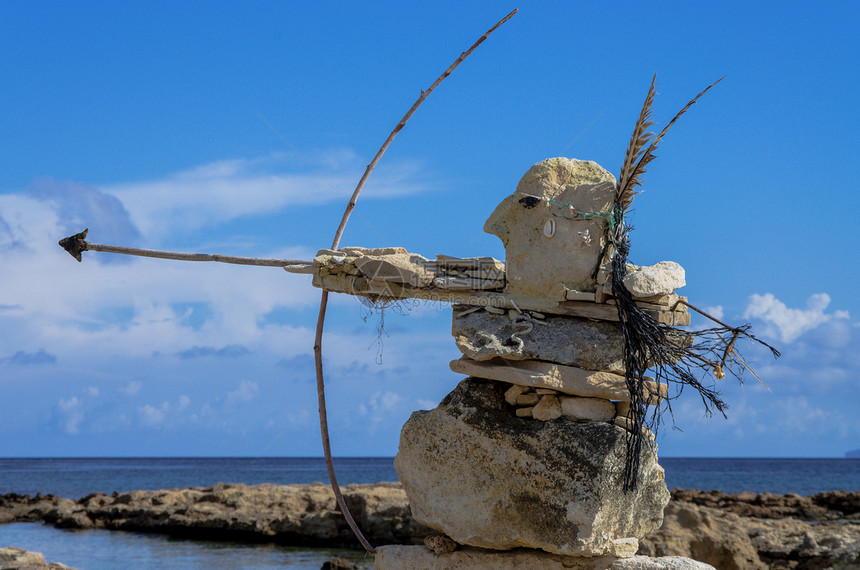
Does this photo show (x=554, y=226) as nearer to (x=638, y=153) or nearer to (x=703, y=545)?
(x=638, y=153)

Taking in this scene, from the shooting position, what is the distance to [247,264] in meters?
6.23

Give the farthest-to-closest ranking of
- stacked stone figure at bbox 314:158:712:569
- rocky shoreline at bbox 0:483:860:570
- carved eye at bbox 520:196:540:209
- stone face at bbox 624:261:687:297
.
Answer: rocky shoreline at bbox 0:483:860:570 → carved eye at bbox 520:196:540:209 → stacked stone figure at bbox 314:158:712:569 → stone face at bbox 624:261:687:297

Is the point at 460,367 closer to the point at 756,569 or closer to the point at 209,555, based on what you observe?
the point at 756,569

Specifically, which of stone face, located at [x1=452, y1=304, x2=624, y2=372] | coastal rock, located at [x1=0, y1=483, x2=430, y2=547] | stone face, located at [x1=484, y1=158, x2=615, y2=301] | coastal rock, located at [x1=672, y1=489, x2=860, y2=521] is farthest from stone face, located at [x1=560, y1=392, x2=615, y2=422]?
coastal rock, located at [x1=672, y1=489, x2=860, y2=521]

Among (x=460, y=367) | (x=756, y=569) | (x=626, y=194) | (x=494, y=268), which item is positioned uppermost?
(x=626, y=194)

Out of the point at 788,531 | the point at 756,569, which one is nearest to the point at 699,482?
the point at 788,531

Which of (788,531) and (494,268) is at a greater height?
(494,268)

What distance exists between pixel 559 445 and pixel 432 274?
1.53m

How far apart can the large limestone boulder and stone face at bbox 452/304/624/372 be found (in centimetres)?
39

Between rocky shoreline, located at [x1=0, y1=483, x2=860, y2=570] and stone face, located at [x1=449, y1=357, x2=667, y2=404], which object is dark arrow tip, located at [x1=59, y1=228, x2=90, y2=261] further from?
rocky shoreline, located at [x1=0, y1=483, x2=860, y2=570]

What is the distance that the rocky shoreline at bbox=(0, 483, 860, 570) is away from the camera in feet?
31.8

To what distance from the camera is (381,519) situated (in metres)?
13.3

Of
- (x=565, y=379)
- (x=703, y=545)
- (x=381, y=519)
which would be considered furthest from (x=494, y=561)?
(x=381, y=519)

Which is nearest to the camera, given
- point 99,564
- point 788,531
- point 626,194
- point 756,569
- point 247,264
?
point 626,194
